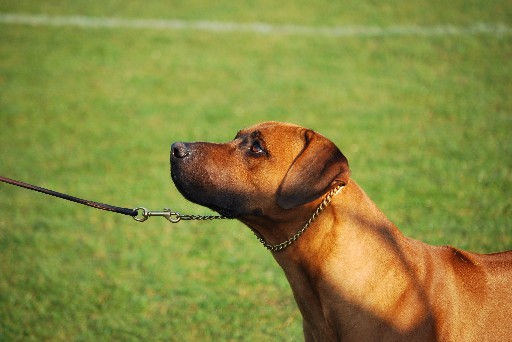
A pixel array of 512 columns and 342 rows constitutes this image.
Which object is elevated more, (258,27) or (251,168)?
(258,27)

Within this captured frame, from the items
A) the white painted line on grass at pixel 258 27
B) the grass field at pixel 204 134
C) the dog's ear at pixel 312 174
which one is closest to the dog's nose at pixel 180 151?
the dog's ear at pixel 312 174

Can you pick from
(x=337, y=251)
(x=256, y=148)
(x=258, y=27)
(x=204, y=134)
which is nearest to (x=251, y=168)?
(x=256, y=148)

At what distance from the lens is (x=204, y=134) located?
8766 millimetres

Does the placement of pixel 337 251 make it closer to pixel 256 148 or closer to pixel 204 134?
pixel 256 148

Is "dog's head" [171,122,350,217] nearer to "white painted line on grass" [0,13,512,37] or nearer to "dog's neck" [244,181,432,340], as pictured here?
"dog's neck" [244,181,432,340]

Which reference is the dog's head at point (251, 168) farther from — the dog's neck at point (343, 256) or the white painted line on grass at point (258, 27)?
the white painted line on grass at point (258, 27)

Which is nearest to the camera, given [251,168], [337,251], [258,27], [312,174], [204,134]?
[312,174]

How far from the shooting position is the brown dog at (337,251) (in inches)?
128

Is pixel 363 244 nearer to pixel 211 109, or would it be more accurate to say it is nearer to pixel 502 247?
pixel 502 247

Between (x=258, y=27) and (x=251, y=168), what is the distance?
10592mm

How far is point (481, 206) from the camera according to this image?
6570mm

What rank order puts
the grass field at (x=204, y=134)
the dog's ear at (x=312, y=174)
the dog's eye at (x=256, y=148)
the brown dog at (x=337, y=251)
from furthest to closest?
the grass field at (x=204, y=134)
the dog's eye at (x=256, y=148)
the brown dog at (x=337, y=251)
the dog's ear at (x=312, y=174)

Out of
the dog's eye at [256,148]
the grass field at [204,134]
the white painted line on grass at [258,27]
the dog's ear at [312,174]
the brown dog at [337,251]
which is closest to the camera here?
the dog's ear at [312,174]

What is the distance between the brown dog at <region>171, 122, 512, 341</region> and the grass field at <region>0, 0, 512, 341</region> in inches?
66.1
